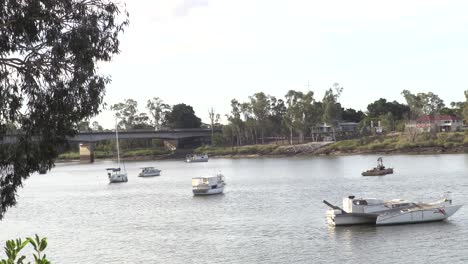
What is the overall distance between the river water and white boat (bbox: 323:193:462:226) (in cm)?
97

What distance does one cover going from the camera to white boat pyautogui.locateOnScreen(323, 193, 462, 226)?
5562 cm

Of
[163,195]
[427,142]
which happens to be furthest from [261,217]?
[427,142]

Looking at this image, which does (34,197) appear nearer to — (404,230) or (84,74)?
(404,230)

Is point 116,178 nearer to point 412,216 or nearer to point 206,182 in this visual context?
point 206,182

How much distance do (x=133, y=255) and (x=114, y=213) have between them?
2999 cm

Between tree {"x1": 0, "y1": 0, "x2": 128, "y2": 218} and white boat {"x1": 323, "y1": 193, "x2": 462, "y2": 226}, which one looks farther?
white boat {"x1": 323, "y1": 193, "x2": 462, "y2": 226}

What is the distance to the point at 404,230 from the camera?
53.2 metres

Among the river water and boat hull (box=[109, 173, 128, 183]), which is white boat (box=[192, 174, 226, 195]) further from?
boat hull (box=[109, 173, 128, 183])

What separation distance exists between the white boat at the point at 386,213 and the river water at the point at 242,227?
38.1 inches

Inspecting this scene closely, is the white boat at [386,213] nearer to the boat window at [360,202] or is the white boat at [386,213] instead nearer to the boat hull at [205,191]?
the boat window at [360,202]

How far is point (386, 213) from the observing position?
56.0m

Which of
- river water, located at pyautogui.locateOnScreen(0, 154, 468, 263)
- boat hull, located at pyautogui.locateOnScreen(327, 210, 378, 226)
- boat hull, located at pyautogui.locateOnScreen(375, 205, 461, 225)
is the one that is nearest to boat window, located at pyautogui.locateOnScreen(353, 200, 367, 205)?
boat hull, located at pyautogui.locateOnScreen(327, 210, 378, 226)

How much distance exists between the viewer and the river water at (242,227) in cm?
4622

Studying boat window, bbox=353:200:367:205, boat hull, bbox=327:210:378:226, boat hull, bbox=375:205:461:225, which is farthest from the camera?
boat window, bbox=353:200:367:205
